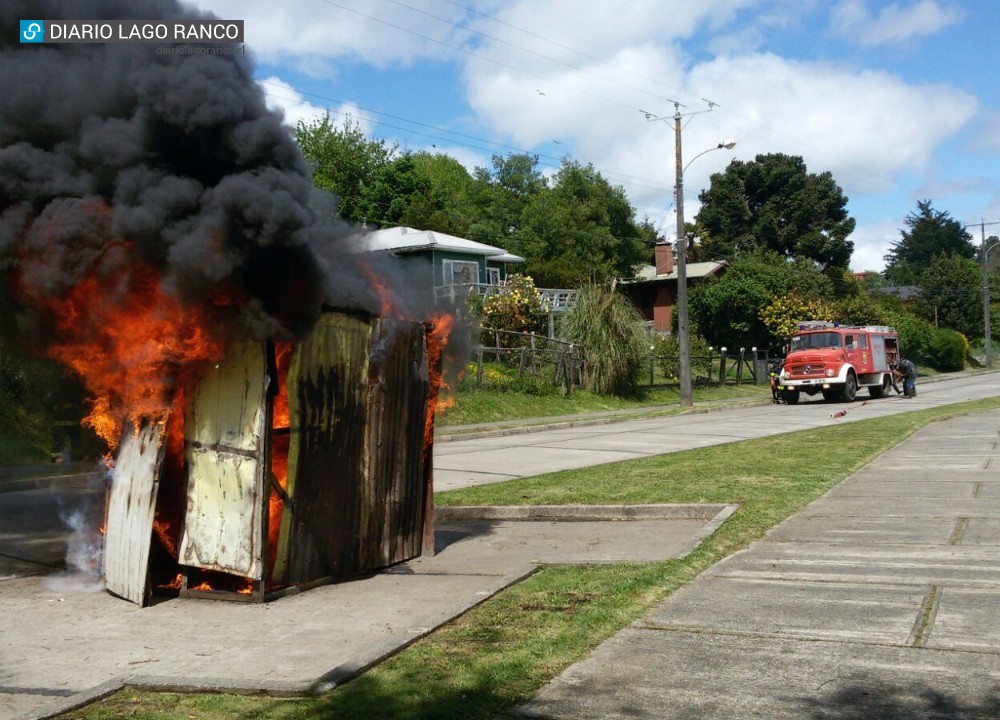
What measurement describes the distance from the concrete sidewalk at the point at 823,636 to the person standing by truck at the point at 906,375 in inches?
1025

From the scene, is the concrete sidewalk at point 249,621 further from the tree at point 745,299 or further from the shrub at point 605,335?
the tree at point 745,299

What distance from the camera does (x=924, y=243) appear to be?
11406cm

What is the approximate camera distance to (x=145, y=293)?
6.22 m

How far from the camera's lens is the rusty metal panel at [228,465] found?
6059 millimetres

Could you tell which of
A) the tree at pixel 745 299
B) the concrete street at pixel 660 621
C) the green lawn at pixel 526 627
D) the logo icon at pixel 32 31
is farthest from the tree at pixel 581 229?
the logo icon at pixel 32 31

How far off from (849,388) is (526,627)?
27604mm

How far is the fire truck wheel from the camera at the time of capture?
1201 inches

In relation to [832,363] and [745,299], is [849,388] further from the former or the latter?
[745,299]

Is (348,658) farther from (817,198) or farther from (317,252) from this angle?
(817,198)

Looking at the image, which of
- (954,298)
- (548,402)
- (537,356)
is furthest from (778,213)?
(548,402)

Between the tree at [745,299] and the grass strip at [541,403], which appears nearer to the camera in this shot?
the grass strip at [541,403]

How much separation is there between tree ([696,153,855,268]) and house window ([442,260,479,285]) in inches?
1070

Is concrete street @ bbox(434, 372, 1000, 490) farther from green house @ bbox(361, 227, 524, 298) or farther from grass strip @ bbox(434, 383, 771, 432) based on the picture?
green house @ bbox(361, 227, 524, 298)

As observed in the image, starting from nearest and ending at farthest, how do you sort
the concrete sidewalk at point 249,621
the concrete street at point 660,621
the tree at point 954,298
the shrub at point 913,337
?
the concrete street at point 660,621 → the concrete sidewalk at point 249,621 → the shrub at point 913,337 → the tree at point 954,298
